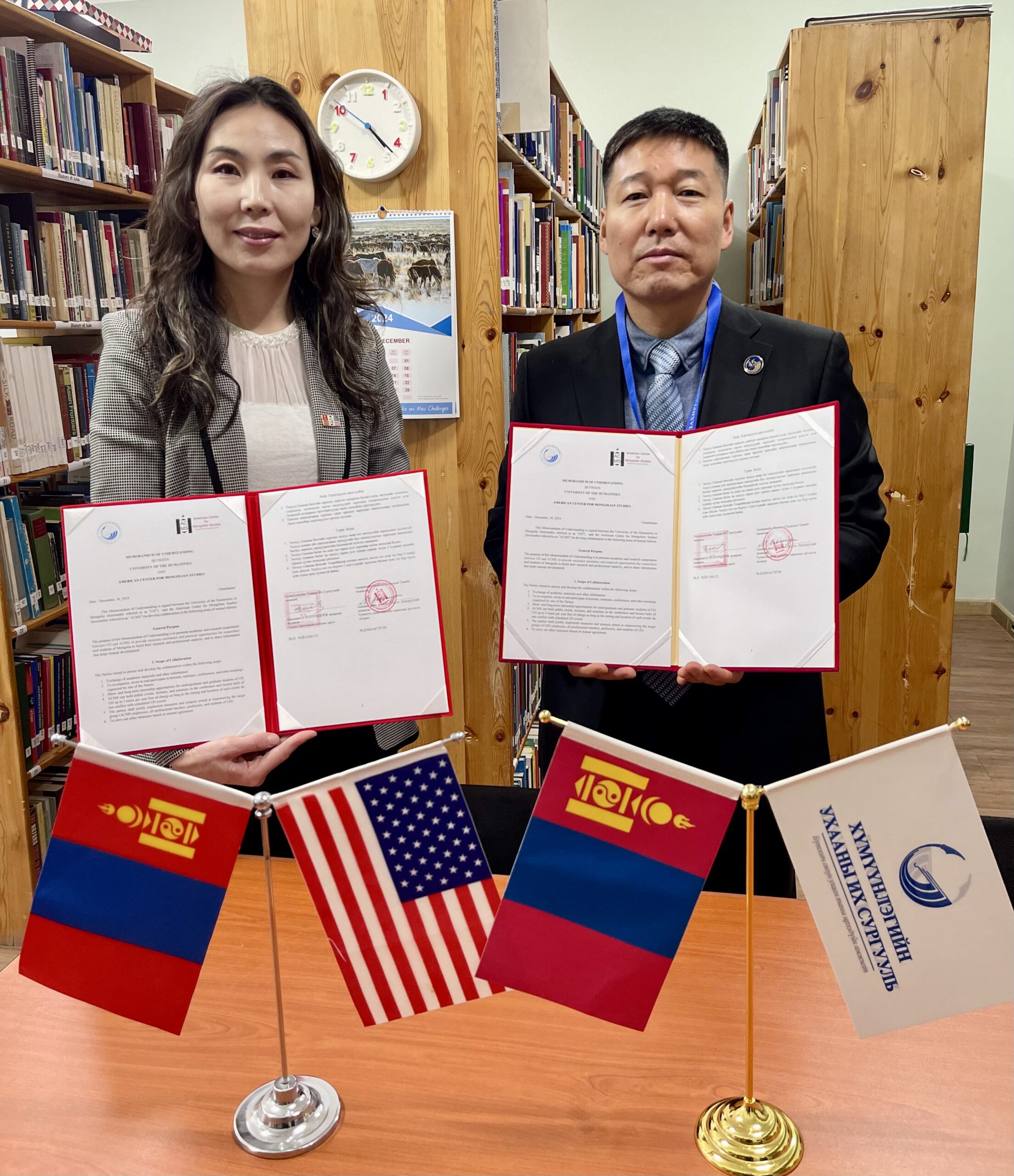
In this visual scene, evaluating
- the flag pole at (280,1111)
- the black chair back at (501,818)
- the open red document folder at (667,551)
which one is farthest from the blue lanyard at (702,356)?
the flag pole at (280,1111)

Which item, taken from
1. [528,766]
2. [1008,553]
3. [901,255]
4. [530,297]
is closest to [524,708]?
[528,766]

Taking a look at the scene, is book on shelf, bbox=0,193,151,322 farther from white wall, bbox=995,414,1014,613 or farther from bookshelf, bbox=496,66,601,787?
white wall, bbox=995,414,1014,613

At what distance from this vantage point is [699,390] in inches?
70.2

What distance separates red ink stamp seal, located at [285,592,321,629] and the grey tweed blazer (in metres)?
0.36

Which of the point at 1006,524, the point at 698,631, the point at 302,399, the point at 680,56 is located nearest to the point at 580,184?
the point at 680,56

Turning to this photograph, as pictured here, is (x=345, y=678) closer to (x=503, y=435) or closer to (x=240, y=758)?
(x=240, y=758)

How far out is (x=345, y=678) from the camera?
1236mm

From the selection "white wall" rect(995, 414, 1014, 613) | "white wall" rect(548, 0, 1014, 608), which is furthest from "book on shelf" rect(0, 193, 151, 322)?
"white wall" rect(995, 414, 1014, 613)

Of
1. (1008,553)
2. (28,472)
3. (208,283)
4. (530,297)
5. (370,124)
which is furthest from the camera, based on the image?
(1008,553)

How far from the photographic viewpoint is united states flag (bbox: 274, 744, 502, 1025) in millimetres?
1012

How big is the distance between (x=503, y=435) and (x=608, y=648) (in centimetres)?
141

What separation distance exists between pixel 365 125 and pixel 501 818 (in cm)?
192

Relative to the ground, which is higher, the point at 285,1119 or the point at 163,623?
the point at 163,623

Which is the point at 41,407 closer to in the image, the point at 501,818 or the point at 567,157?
the point at 501,818
